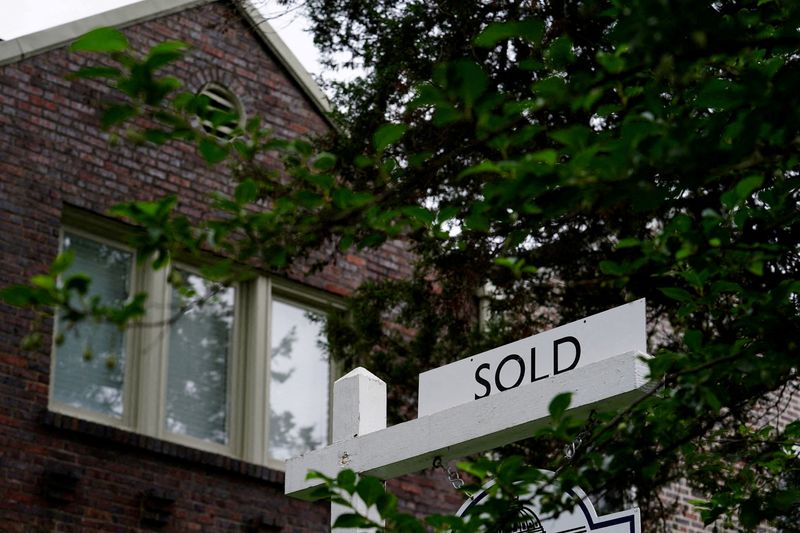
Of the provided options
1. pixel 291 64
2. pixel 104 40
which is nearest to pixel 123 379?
pixel 291 64

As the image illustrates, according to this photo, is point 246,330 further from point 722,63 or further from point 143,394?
point 722,63

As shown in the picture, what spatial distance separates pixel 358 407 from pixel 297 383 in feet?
20.4

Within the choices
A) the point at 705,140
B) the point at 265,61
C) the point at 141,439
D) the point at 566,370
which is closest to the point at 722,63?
the point at 566,370

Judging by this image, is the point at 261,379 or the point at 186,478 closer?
the point at 186,478

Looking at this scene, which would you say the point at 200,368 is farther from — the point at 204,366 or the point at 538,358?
the point at 538,358

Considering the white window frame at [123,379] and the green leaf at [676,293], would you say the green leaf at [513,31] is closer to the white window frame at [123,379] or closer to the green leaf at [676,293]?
the green leaf at [676,293]

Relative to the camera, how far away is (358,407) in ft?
22.6

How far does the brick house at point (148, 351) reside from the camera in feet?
36.8

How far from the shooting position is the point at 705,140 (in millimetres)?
4207

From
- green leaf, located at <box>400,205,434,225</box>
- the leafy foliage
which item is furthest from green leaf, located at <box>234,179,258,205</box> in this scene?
green leaf, located at <box>400,205,434,225</box>

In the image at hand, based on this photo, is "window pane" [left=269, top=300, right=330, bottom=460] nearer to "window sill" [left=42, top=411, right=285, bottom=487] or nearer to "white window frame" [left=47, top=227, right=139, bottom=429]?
"window sill" [left=42, top=411, right=285, bottom=487]

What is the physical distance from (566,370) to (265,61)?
831cm

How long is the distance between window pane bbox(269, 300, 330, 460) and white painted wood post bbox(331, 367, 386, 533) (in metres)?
5.83

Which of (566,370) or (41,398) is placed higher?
(41,398)
